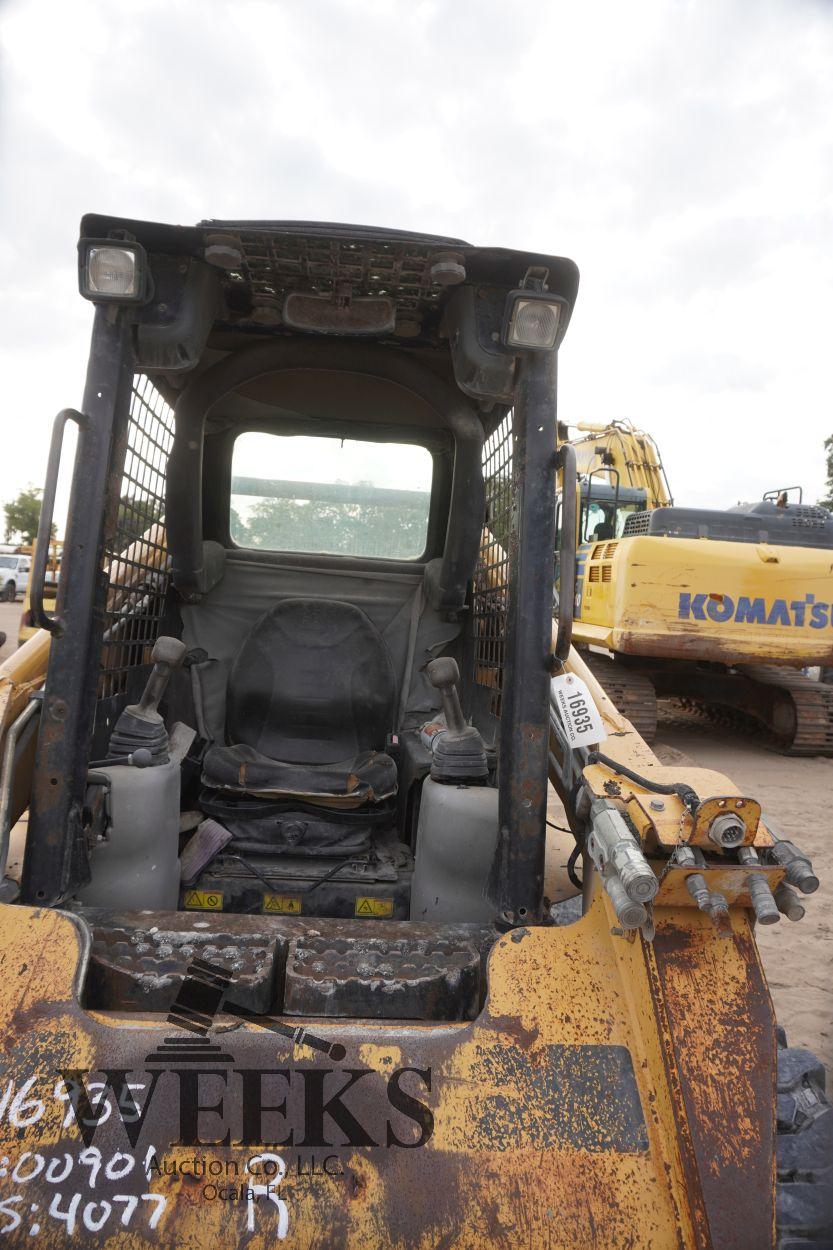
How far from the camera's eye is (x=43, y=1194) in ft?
4.21

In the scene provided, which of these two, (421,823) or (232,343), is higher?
(232,343)

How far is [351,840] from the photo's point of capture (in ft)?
8.82

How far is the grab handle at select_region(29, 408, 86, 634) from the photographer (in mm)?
1838

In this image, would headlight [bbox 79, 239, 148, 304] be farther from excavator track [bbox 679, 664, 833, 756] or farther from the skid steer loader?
excavator track [bbox 679, 664, 833, 756]

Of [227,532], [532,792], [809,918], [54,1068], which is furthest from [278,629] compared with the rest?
[809,918]

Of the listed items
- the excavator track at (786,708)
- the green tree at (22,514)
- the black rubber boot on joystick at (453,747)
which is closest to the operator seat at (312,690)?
the black rubber boot on joystick at (453,747)

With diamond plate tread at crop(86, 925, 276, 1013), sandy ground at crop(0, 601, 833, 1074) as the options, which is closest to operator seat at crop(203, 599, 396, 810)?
diamond plate tread at crop(86, 925, 276, 1013)

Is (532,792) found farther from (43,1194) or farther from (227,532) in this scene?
(227,532)

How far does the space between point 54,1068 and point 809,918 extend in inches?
145

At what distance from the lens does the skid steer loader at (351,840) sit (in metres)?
1.36

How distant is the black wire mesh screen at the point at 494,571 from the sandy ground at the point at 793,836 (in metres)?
1.39

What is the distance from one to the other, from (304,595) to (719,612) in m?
5.13

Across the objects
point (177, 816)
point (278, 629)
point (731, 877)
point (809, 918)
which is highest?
point (278, 629)

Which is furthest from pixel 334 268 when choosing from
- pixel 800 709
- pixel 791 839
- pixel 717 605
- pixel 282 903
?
pixel 800 709
